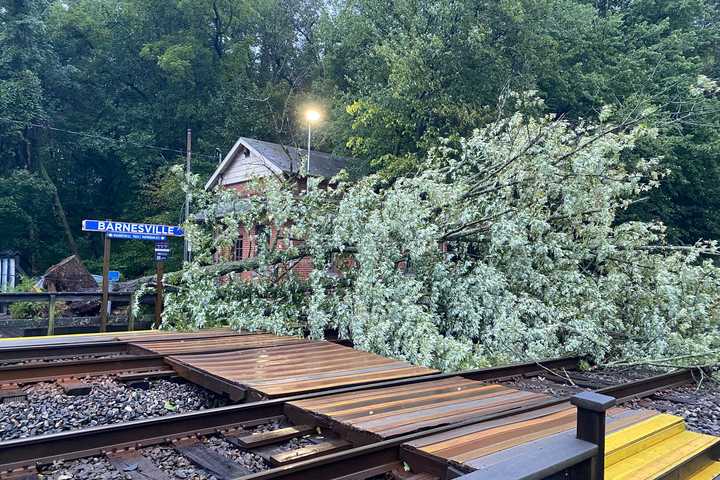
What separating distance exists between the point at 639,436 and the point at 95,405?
13.3ft

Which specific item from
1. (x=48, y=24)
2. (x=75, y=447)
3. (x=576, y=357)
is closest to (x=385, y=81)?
(x=576, y=357)

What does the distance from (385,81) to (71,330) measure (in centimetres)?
1279

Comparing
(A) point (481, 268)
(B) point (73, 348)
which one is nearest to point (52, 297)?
(B) point (73, 348)

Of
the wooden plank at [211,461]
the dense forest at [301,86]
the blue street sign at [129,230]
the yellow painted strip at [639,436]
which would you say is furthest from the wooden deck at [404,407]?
the blue street sign at [129,230]

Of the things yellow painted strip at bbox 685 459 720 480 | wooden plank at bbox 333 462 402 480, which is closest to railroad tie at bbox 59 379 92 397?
wooden plank at bbox 333 462 402 480

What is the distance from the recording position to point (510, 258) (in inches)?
303

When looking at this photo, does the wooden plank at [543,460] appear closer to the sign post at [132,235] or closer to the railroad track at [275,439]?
the railroad track at [275,439]

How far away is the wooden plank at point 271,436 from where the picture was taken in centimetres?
333

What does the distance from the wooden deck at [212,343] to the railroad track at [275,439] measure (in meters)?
2.24

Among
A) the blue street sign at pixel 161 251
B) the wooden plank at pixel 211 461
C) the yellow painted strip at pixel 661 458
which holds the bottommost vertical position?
the wooden plank at pixel 211 461

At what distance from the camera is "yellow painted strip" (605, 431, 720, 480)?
2.88 meters

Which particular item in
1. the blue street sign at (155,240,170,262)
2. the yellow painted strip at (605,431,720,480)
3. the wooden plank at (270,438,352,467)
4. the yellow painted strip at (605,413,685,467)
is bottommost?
the wooden plank at (270,438,352,467)

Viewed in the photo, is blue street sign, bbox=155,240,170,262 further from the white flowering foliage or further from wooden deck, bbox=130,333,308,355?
wooden deck, bbox=130,333,308,355

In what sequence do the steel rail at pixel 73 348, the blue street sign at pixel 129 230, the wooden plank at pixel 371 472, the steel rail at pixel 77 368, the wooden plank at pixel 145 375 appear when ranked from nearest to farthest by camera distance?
the wooden plank at pixel 371 472
the steel rail at pixel 77 368
the wooden plank at pixel 145 375
the steel rail at pixel 73 348
the blue street sign at pixel 129 230
